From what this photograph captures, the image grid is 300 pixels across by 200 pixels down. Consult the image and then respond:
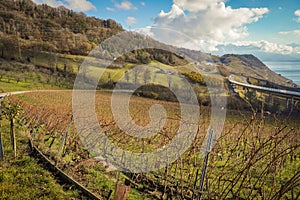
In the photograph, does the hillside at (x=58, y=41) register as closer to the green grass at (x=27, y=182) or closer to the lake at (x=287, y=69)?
the lake at (x=287, y=69)

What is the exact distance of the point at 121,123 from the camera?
7566mm

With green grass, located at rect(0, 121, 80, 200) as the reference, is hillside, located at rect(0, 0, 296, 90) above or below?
above

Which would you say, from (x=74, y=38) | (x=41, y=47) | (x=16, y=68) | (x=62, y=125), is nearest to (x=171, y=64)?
(x=62, y=125)

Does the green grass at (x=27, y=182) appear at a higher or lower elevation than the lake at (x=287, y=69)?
lower

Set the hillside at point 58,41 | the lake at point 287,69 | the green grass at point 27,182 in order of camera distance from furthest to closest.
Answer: the lake at point 287,69 < the hillside at point 58,41 < the green grass at point 27,182

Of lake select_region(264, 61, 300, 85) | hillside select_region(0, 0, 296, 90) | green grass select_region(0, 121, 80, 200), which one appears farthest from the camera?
lake select_region(264, 61, 300, 85)

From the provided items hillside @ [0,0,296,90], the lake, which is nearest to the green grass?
hillside @ [0,0,296,90]

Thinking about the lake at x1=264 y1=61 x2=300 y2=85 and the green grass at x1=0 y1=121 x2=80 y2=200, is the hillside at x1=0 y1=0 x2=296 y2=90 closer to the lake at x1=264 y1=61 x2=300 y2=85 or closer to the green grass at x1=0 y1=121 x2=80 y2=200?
the lake at x1=264 y1=61 x2=300 y2=85

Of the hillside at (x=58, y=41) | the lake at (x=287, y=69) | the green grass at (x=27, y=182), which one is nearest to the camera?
the green grass at (x=27, y=182)

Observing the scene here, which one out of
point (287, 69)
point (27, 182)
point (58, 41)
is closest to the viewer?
point (27, 182)

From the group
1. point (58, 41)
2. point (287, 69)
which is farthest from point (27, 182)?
point (58, 41)

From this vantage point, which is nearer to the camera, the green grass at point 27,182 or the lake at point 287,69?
the green grass at point 27,182

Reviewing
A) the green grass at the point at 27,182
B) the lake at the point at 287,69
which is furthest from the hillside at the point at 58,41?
the green grass at the point at 27,182

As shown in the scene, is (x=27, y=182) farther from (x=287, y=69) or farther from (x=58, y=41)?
(x=58, y=41)
